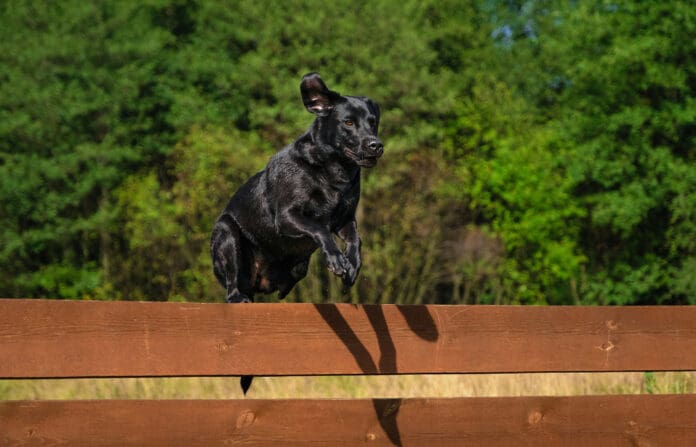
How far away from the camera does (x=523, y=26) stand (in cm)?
3762

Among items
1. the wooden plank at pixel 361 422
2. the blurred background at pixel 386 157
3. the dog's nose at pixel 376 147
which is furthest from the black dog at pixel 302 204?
the blurred background at pixel 386 157

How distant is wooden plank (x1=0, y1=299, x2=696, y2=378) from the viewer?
3398 millimetres

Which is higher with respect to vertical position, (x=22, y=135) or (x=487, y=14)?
(x=487, y=14)

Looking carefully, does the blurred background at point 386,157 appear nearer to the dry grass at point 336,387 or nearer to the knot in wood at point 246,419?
the dry grass at point 336,387

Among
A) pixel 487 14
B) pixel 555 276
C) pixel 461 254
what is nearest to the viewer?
pixel 461 254

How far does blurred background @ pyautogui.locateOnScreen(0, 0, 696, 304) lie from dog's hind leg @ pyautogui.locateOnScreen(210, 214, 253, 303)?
43.9ft

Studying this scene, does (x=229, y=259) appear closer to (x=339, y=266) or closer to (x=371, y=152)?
(x=339, y=266)

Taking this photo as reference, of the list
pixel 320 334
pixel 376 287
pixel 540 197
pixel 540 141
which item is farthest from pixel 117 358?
pixel 540 141

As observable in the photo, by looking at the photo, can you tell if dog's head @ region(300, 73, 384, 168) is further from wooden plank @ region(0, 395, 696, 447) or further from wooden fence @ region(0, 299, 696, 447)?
wooden plank @ region(0, 395, 696, 447)

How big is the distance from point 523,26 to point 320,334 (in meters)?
35.5

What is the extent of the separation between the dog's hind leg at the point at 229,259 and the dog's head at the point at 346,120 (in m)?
0.69

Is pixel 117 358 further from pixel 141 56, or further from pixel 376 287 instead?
pixel 141 56

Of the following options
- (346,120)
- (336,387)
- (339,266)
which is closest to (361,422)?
(339,266)

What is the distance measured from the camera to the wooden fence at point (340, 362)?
338cm
